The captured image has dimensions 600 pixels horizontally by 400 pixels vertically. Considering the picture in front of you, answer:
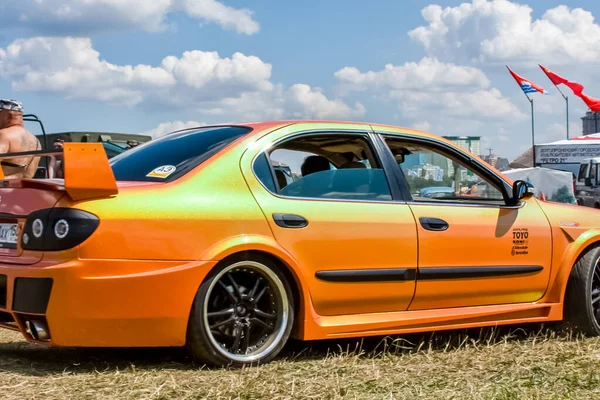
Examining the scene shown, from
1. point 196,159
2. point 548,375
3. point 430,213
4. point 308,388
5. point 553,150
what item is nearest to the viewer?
point 308,388

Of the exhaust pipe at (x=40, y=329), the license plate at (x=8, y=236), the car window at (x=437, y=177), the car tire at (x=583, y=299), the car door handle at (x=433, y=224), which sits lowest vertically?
the car tire at (x=583, y=299)

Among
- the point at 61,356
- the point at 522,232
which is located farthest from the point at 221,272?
the point at 522,232

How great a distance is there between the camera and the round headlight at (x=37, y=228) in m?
4.09

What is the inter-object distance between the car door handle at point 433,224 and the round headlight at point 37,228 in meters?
2.12

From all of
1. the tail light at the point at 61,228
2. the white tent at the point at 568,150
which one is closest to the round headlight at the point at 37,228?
the tail light at the point at 61,228

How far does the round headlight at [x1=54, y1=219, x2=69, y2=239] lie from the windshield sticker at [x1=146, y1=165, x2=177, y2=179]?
0.60 m

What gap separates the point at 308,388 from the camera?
12.5 ft

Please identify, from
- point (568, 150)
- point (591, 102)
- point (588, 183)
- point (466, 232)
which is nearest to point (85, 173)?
point (466, 232)

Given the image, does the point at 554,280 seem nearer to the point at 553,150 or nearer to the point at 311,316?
the point at 311,316

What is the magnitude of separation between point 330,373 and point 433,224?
1318mm

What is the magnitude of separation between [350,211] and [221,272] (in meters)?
0.88

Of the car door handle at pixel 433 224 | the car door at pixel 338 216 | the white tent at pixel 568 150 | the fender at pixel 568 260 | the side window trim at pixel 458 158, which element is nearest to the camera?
the car door at pixel 338 216

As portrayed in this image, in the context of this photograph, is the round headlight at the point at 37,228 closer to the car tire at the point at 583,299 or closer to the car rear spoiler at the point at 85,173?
the car rear spoiler at the point at 85,173

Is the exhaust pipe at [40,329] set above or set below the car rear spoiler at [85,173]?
below
